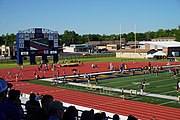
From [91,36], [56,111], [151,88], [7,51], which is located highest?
[91,36]

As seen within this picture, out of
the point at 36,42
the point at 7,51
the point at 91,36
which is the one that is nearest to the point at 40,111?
the point at 36,42

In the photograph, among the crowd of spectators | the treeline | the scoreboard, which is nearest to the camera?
the crowd of spectators

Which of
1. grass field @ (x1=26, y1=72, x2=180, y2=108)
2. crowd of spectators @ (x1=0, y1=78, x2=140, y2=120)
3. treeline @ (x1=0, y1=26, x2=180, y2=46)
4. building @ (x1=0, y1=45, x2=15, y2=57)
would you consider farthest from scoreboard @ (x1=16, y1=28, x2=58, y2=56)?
treeline @ (x1=0, y1=26, x2=180, y2=46)

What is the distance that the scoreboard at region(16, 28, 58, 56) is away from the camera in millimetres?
47781

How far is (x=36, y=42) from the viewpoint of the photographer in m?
49.1

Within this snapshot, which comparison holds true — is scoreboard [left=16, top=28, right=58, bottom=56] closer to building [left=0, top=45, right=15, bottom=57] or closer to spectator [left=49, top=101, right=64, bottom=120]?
building [left=0, top=45, right=15, bottom=57]

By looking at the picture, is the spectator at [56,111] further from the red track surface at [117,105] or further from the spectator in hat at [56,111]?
the red track surface at [117,105]

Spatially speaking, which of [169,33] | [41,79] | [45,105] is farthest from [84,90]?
[169,33]

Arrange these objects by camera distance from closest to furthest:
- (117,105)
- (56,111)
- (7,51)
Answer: (56,111) → (117,105) → (7,51)

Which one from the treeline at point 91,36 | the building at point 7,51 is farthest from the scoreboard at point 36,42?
the treeline at point 91,36

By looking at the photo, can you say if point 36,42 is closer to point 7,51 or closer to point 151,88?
point 151,88

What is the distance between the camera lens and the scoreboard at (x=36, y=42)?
4778 centimetres

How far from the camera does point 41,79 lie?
116 feet

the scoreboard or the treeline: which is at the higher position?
the treeline
